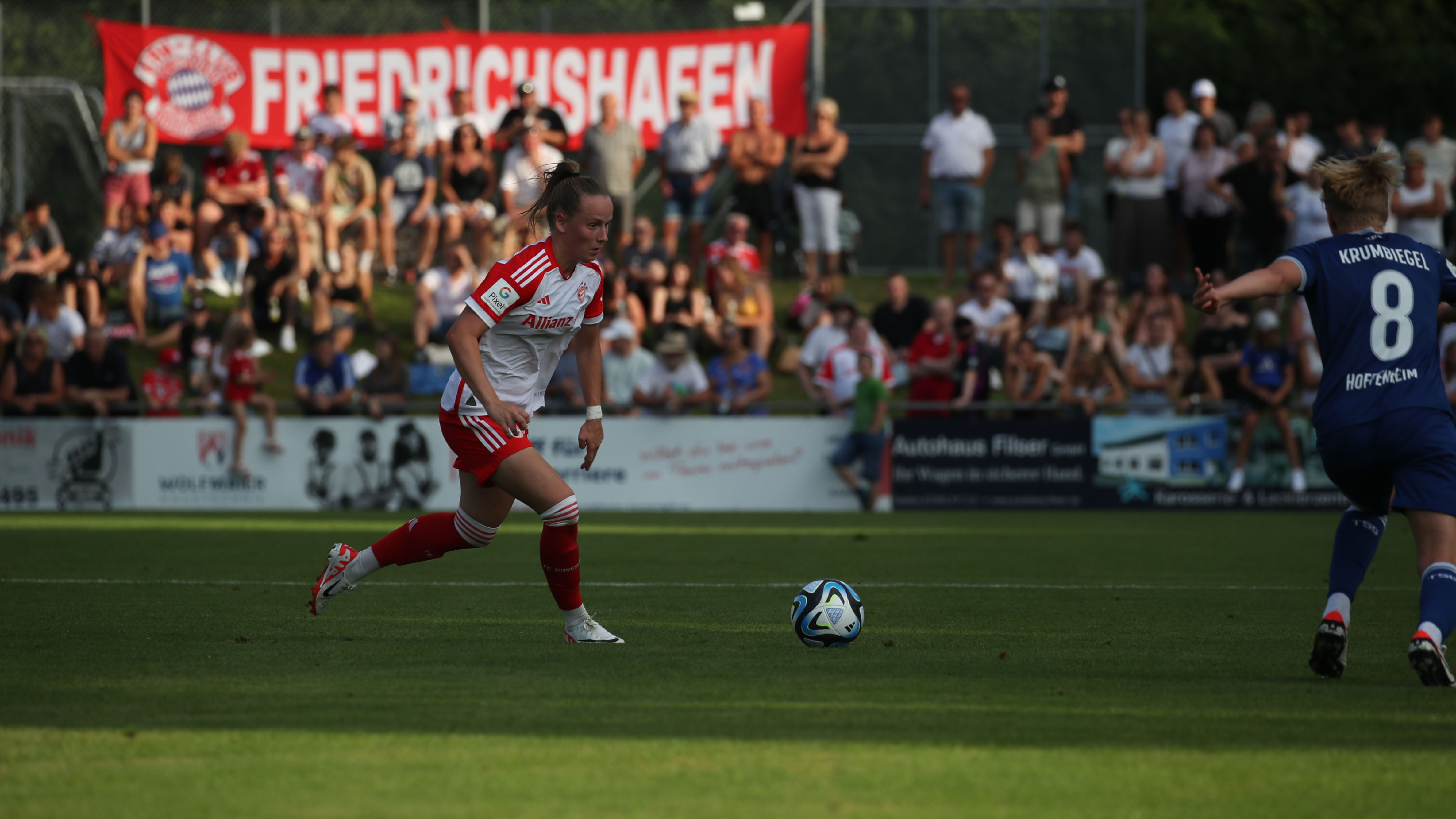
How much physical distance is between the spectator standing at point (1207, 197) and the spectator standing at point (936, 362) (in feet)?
14.2

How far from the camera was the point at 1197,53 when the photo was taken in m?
38.8

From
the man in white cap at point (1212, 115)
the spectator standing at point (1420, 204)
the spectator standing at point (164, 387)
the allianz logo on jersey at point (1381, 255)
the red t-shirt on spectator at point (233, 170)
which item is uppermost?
the man in white cap at point (1212, 115)

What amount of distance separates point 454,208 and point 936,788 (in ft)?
60.8

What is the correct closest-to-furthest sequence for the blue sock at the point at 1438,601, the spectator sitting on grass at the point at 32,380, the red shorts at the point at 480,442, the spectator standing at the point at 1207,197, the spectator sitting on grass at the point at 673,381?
the blue sock at the point at 1438,601, the red shorts at the point at 480,442, the spectator sitting on grass at the point at 32,380, the spectator sitting on grass at the point at 673,381, the spectator standing at the point at 1207,197

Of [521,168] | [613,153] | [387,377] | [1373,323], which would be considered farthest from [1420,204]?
[1373,323]

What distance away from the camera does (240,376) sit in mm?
18234

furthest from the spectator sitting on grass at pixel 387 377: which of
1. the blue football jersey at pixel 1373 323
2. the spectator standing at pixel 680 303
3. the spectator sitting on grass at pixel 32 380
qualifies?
the blue football jersey at pixel 1373 323

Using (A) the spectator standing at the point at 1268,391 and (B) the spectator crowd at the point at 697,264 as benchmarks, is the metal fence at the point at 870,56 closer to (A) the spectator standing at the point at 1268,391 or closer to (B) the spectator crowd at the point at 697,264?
(B) the spectator crowd at the point at 697,264

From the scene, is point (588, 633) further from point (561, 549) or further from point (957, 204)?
point (957, 204)

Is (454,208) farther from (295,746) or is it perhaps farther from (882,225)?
(295,746)

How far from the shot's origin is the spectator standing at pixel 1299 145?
2139 centimetres

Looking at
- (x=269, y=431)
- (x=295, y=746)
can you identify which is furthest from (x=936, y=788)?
(x=269, y=431)

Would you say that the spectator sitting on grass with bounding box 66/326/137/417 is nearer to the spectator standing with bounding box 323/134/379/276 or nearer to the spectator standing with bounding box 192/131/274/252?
the spectator standing with bounding box 323/134/379/276

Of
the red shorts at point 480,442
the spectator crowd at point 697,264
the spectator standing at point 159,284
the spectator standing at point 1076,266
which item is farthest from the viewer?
the spectator standing at point 159,284
